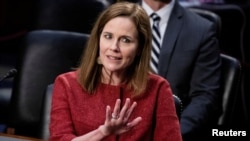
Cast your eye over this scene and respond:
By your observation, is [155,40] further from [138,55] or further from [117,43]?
[117,43]

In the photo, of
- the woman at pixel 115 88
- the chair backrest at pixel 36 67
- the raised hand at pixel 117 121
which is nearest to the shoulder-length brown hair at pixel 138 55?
the woman at pixel 115 88

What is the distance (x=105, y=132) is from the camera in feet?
4.83

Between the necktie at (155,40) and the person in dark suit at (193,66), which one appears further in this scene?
the necktie at (155,40)

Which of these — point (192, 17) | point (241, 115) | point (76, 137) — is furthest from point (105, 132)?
point (241, 115)

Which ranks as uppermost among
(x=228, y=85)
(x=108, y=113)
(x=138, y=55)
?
(x=138, y=55)

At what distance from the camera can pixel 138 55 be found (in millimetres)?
1763

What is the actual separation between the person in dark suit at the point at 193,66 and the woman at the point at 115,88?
612mm

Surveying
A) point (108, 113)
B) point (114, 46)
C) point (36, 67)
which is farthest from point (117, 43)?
point (36, 67)

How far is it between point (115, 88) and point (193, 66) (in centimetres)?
77

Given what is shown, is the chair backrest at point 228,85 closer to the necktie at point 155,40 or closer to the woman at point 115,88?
the necktie at point 155,40

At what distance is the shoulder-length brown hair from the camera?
169 centimetres

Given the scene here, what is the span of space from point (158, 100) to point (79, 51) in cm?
A: 66

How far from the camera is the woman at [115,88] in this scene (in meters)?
1.67

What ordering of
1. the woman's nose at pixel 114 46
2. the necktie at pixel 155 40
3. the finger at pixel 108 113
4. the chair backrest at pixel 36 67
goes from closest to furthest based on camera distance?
the finger at pixel 108 113 → the woman's nose at pixel 114 46 → the chair backrest at pixel 36 67 → the necktie at pixel 155 40
